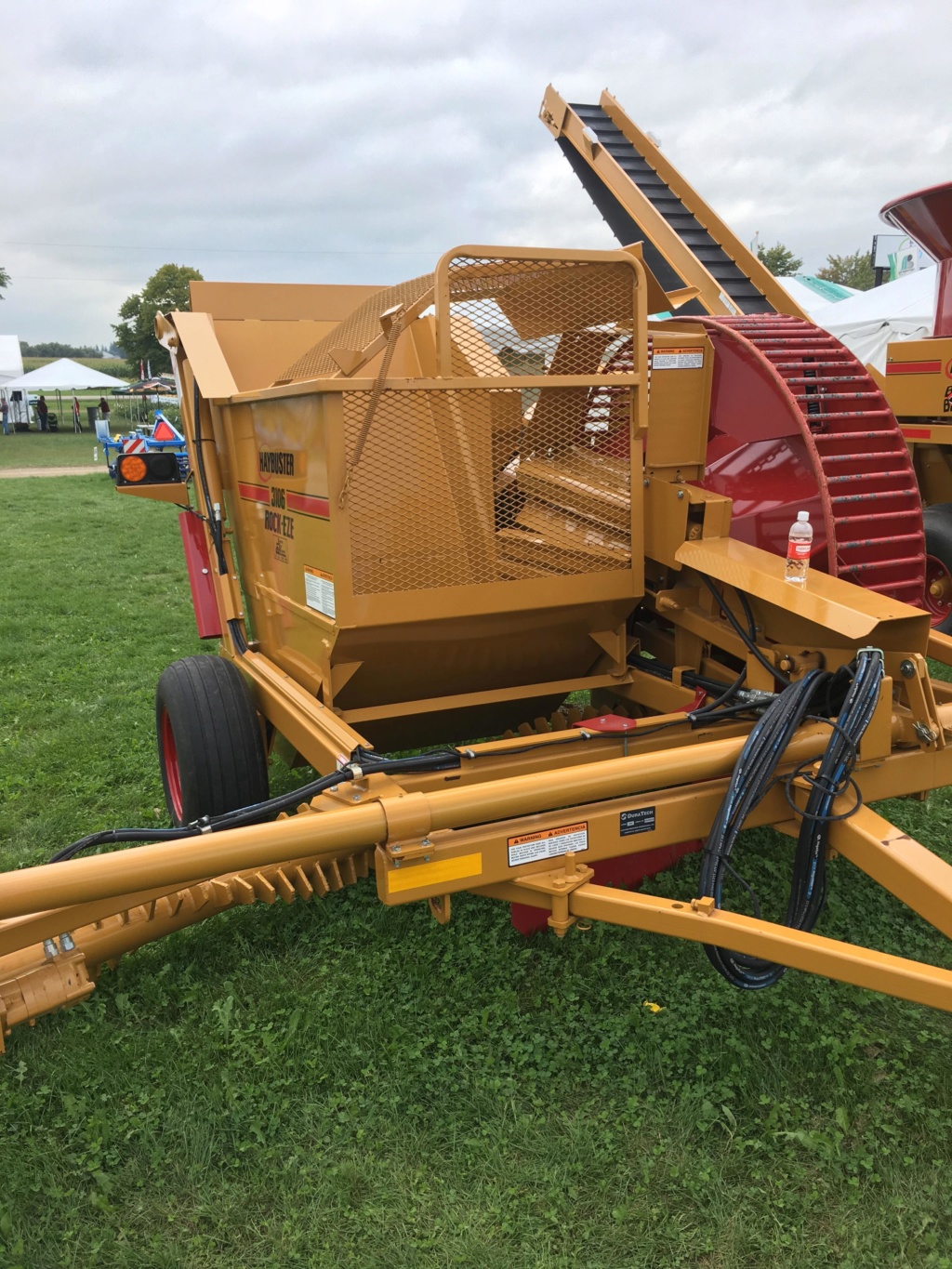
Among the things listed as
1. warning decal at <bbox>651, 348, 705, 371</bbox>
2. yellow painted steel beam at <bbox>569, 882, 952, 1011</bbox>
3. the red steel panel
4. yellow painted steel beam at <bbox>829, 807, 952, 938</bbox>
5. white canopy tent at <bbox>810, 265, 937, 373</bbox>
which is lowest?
yellow painted steel beam at <bbox>569, 882, 952, 1011</bbox>

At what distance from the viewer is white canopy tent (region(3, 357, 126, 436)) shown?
35781 millimetres

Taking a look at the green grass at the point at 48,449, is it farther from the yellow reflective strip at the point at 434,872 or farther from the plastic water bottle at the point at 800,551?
the yellow reflective strip at the point at 434,872

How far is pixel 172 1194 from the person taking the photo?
94.1 inches

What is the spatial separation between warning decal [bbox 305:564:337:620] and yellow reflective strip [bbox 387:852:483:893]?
96cm

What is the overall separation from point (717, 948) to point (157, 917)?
64.6 inches

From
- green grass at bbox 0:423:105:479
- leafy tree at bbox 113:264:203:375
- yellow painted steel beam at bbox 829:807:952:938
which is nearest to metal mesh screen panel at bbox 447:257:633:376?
yellow painted steel beam at bbox 829:807:952:938

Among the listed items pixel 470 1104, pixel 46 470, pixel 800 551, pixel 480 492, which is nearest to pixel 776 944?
pixel 470 1104

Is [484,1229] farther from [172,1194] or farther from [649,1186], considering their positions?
[172,1194]

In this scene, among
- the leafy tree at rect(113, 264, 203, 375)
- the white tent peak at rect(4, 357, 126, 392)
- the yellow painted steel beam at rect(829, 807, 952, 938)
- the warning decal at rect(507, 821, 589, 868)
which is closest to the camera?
the yellow painted steel beam at rect(829, 807, 952, 938)

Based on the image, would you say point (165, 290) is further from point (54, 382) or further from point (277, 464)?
point (277, 464)

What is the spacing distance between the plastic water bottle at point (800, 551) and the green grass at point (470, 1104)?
1308 mm

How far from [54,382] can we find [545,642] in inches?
1495

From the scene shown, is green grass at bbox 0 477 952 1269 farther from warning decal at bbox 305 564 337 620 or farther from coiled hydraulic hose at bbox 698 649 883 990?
warning decal at bbox 305 564 337 620

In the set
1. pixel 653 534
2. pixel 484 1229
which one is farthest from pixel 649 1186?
pixel 653 534
